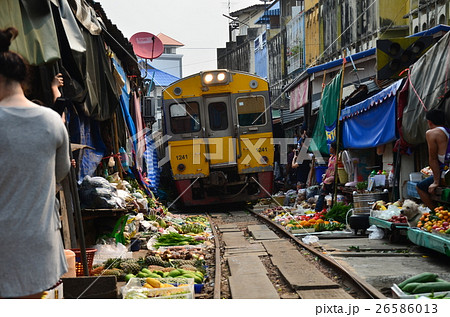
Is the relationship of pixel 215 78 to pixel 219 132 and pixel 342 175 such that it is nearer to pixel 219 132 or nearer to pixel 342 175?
pixel 219 132

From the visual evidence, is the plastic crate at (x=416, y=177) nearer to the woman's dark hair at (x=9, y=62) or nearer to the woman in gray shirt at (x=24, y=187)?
the woman in gray shirt at (x=24, y=187)

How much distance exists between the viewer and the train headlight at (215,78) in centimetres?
1536

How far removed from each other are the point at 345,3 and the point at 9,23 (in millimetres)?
19559

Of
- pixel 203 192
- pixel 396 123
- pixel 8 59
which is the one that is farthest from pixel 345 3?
pixel 8 59

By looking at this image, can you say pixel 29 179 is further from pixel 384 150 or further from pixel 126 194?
pixel 384 150

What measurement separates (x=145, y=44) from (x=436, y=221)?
35.7 ft

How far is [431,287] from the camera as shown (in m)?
4.88

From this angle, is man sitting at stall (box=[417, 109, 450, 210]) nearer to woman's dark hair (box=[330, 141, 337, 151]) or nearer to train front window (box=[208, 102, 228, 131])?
woman's dark hair (box=[330, 141, 337, 151])

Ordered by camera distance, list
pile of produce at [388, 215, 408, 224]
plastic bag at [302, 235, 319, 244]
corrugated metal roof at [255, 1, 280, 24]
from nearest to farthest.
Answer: pile of produce at [388, 215, 408, 224]
plastic bag at [302, 235, 319, 244]
corrugated metal roof at [255, 1, 280, 24]

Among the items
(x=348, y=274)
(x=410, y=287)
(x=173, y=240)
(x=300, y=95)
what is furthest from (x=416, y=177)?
(x=300, y=95)

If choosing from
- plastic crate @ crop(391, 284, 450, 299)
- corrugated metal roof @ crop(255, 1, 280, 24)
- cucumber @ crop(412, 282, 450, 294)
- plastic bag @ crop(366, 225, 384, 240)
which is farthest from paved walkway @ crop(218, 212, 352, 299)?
corrugated metal roof @ crop(255, 1, 280, 24)

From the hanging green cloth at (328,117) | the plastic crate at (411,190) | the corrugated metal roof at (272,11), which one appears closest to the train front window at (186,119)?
the hanging green cloth at (328,117)

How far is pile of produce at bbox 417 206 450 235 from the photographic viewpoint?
6994 mm

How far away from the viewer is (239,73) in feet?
51.1
